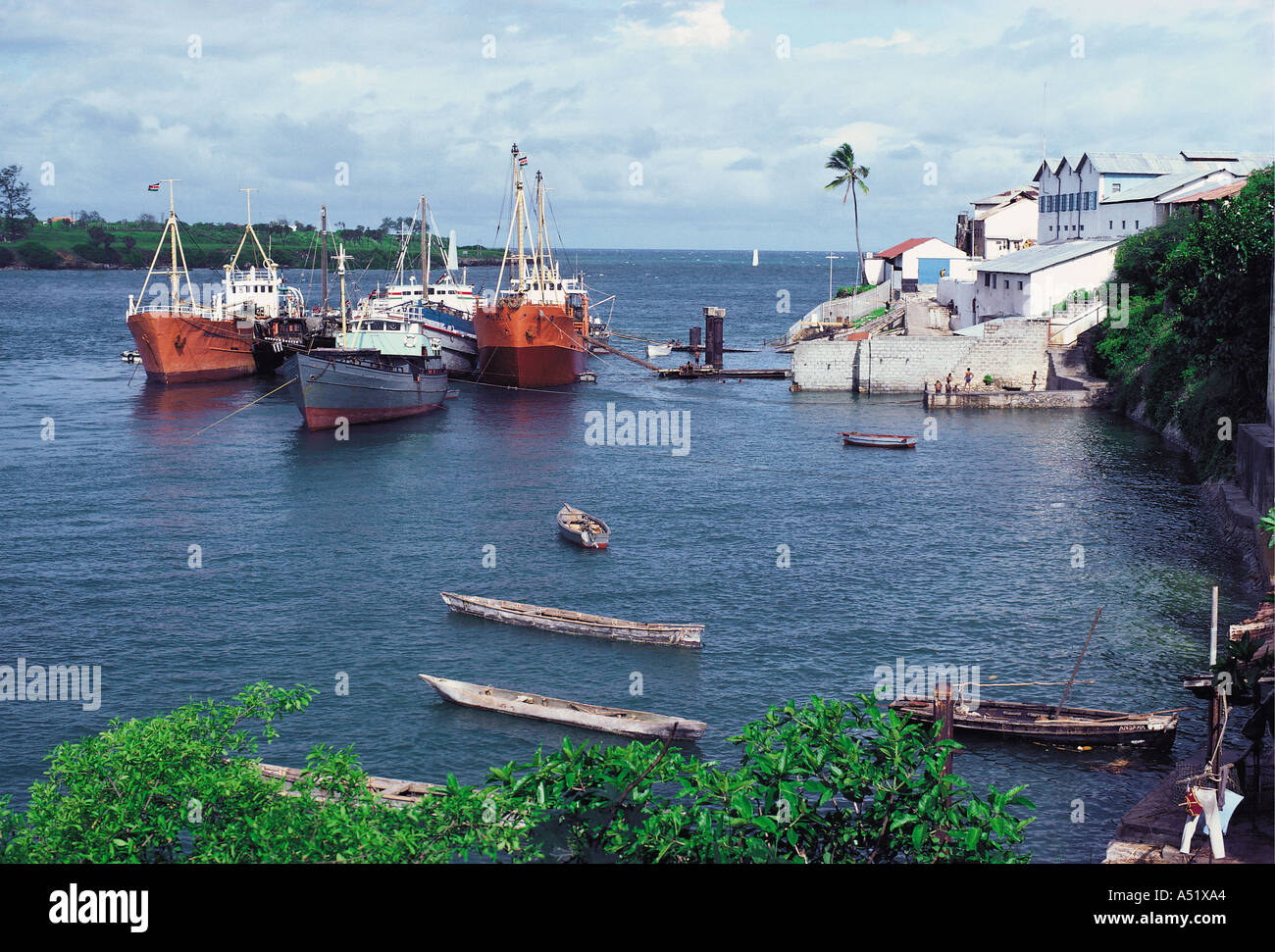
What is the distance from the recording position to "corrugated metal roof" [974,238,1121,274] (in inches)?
2908

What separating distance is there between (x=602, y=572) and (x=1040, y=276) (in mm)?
46544

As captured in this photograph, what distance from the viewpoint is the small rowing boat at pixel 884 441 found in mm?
58375

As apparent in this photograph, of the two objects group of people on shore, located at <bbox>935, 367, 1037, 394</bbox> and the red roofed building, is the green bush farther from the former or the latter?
the red roofed building

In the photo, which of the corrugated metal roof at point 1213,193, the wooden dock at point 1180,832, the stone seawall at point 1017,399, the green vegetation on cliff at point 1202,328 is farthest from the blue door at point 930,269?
the wooden dock at point 1180,832

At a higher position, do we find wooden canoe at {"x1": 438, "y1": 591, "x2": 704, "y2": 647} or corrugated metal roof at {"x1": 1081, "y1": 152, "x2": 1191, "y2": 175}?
corrugated metal roof at {"x1": 1081, "y1": 152, "x2": 1191, "y2": 175}

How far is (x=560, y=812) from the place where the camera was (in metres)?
14.1

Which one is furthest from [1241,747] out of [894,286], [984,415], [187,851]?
[894,286]

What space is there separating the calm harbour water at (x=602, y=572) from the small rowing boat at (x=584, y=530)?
0.56m

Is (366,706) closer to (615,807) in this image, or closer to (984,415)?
(615,807)

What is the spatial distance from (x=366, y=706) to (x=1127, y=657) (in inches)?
747

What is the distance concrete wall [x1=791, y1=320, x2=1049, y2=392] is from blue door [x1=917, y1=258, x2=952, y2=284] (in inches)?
1171

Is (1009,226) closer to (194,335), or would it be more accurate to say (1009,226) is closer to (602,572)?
(194,335)

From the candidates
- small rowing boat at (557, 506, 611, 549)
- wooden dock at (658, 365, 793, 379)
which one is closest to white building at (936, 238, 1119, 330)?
wooden dock at (658, 365, 793, 379)

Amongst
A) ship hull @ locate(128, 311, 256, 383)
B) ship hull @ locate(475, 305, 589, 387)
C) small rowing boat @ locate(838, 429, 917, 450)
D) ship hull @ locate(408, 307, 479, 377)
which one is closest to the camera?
small rowing boat @ locate(838, 429, 917, 450)
